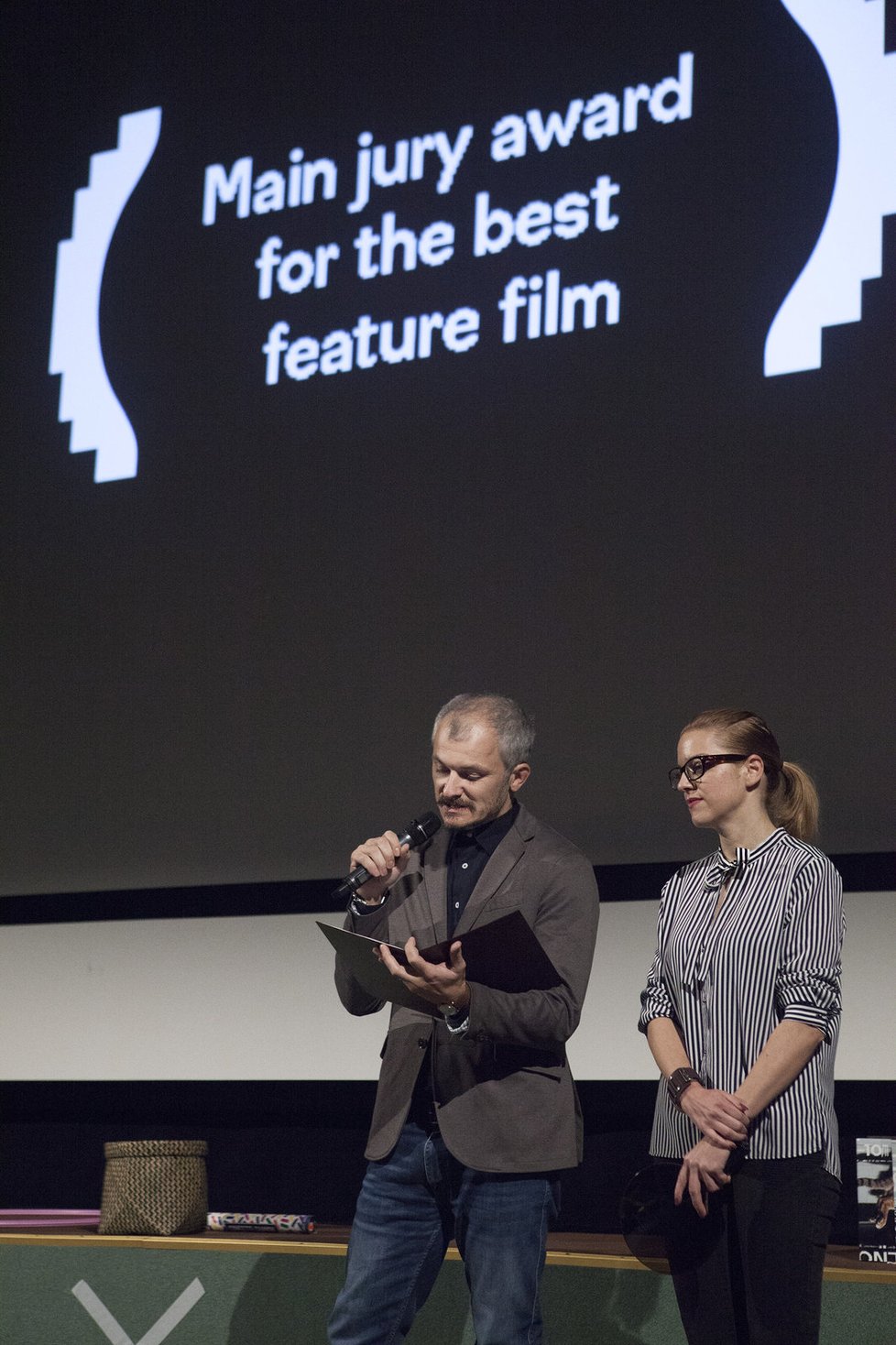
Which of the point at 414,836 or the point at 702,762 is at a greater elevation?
the point at 702,762

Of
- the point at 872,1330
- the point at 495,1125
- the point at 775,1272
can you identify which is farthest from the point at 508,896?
the point at 872,1330

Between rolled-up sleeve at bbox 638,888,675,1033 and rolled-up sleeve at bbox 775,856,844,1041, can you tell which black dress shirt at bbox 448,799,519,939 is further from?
rolled-up sleeve at bbox 775,856,844,1041

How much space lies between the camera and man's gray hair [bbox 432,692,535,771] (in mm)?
2275

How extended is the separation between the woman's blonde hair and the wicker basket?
65.1 inches

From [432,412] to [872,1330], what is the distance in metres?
2.16

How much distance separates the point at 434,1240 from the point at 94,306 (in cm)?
276

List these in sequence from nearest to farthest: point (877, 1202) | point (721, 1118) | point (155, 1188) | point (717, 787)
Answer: point (721, 1118) → point (717, 787) → point (877, 1202) → point (155, 1188)

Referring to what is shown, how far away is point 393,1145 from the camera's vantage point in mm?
2135

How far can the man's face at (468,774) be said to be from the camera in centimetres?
225

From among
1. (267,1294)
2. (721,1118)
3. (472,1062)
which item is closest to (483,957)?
(472,1062)

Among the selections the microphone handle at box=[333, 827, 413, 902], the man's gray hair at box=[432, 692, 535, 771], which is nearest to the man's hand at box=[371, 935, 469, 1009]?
A: the microphone handle at box=[333, 827, 413, 902]

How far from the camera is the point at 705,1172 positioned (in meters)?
Result: 2.12

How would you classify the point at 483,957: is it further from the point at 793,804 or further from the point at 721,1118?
A: the point at 793,804

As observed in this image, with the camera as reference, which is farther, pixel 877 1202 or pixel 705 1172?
pixel 877 1202
